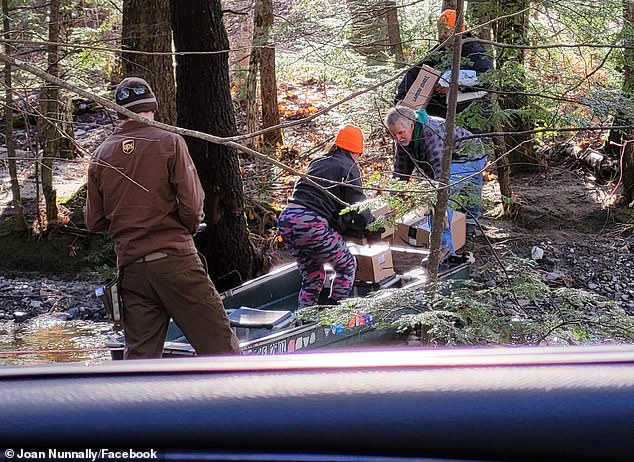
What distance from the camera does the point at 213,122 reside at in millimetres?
9000

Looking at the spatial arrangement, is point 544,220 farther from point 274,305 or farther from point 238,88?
point 238,88

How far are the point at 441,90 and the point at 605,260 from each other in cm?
367

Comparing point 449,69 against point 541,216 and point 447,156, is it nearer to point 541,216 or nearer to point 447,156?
point 447,156

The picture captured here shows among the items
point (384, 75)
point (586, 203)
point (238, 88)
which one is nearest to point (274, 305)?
point (384, 75)

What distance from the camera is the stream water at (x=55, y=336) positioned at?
7.32 metres

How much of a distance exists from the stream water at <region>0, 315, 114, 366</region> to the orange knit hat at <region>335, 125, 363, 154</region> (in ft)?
8.34

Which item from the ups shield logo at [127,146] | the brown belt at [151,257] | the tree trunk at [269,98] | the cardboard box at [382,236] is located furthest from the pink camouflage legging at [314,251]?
the tree trunk at [269,98]

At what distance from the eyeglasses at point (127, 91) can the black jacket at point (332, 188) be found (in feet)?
5.57

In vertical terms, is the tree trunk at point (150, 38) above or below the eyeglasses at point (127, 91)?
above

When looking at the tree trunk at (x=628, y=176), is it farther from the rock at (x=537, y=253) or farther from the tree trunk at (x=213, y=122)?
the tree trunk at (x=213, y=122)

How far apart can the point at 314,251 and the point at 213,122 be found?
2.17 metres

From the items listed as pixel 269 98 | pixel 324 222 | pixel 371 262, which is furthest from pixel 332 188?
pixel 269 98

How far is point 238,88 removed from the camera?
1683 centimetres

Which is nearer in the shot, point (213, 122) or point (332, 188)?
point (332, 188)
